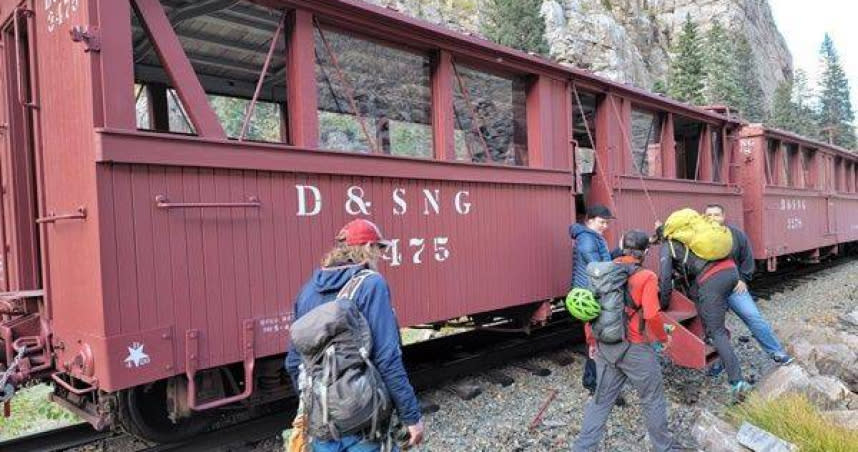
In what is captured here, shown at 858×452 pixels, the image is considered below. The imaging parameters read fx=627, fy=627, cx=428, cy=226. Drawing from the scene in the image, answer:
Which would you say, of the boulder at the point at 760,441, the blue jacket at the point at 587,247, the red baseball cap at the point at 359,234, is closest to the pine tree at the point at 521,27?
the blue jacket at the point at 587,247

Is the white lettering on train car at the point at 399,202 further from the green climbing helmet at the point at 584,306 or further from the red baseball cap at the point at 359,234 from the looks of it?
the red baseball cap at the point at 359,234

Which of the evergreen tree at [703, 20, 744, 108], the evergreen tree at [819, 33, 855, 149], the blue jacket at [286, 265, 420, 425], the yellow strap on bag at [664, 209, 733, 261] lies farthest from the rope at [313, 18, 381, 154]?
the evergreen tree at [819, 33, 855, 149]

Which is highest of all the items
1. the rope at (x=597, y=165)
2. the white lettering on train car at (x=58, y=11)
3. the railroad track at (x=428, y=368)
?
the white lettering on train car at (x=58, y=11)

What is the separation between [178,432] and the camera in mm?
4477

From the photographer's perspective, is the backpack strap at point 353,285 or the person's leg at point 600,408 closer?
the backpack strap at point 353,285

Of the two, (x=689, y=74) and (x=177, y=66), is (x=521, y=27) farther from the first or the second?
(x=177, y=66)

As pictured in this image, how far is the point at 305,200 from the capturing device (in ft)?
14.2

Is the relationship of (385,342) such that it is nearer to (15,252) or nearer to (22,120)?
(15,252)

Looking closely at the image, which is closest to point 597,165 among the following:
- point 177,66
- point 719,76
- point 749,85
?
point 177,66

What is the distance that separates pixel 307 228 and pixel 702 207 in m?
7.01

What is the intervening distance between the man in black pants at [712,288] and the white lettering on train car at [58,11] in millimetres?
5101

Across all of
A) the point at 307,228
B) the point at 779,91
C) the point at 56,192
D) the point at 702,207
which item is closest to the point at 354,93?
the point at 307,228

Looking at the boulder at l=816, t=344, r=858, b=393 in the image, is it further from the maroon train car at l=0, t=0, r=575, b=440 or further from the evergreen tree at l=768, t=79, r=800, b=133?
the evergreen tree at l=768, t=79, r=800, b=133

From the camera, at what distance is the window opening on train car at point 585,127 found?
24.0 feet
